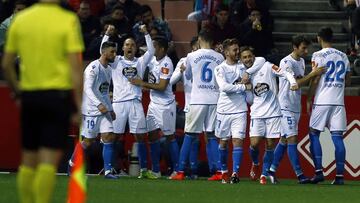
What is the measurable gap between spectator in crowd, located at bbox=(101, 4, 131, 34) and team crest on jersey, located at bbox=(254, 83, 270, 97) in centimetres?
529

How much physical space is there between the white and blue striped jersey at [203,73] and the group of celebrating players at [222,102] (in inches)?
0.6

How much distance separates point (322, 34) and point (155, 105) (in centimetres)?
311

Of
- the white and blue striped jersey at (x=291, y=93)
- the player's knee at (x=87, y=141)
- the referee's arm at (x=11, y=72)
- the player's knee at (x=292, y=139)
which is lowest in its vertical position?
the player's knee at (x=87, y=141)

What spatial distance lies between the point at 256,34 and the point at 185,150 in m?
5.00

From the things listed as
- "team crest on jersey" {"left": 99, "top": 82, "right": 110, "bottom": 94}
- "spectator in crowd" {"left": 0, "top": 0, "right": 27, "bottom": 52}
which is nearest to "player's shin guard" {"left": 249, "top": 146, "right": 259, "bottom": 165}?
"team crest on jersey" {"left": 99, "top": 82, "right": 110, "bottom": 94}

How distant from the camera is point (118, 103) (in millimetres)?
20688

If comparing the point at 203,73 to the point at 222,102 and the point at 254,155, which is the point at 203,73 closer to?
the point at 222,102

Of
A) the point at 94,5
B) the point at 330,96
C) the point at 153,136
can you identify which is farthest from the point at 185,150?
the point at 94,5

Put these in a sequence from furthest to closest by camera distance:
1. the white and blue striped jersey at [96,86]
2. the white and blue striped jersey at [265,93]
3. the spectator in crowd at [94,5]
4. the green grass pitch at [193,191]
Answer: the spectator in crowd at [94,5] < the white and blue striped jersey at [96,86] < the white and blue striped jersey at [265,93] < the green grass pitch at [193,191]

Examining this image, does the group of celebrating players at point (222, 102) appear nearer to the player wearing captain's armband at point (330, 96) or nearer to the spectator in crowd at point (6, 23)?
the player wearing captain's armband at point (330, 96)

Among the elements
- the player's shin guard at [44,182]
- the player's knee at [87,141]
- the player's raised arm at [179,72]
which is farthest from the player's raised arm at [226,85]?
the player's shin guard at [44,182]

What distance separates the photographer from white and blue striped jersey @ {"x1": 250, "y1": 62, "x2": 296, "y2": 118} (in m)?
19.4

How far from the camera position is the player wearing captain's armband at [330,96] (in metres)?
19.7

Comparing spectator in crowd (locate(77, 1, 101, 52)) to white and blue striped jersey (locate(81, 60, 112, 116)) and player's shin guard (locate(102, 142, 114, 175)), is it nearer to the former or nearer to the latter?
white and blue striped jersey (locate(81, 60, 112, 116))
